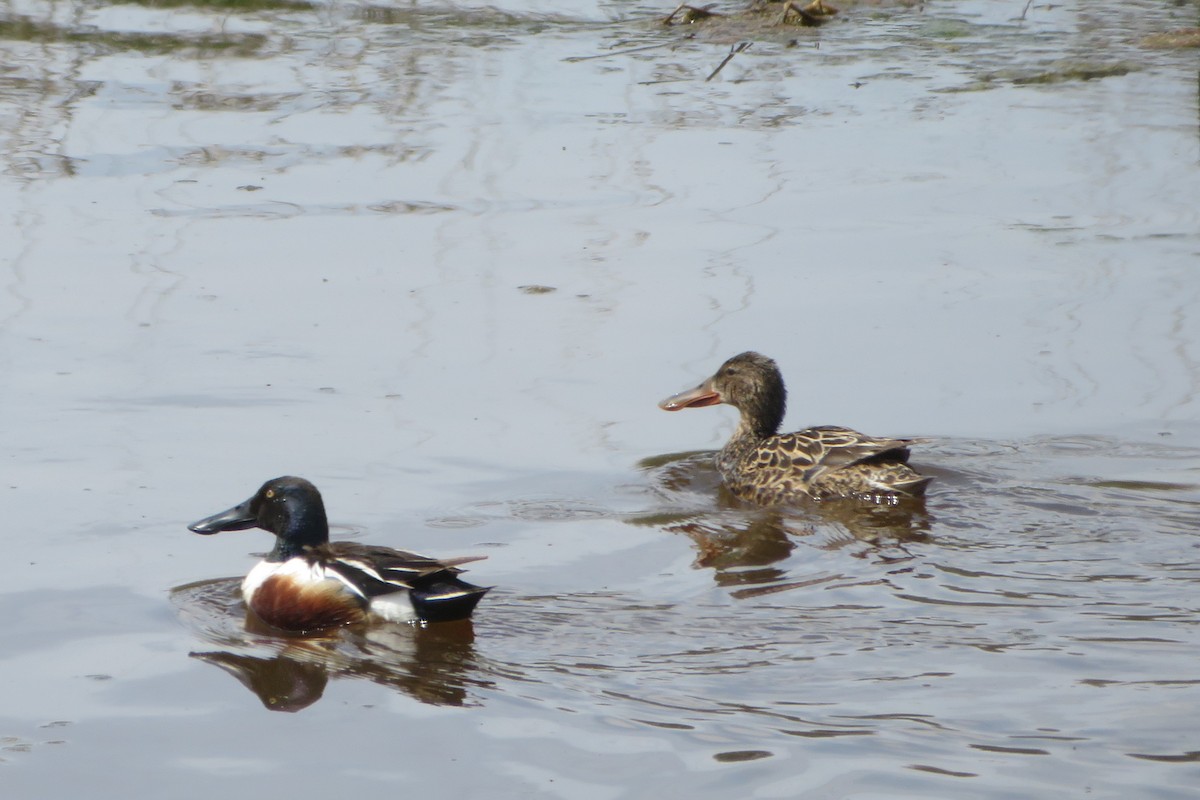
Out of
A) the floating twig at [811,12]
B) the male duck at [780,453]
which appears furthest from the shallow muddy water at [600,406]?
the floating twig at [811,12]

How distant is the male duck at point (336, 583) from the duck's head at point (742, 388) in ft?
7.41

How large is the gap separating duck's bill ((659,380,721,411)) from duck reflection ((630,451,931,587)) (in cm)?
23

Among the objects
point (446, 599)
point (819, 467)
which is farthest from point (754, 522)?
point (446, 599)

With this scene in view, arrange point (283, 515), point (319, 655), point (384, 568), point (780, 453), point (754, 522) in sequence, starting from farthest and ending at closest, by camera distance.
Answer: point (780, 453)
point (754, 522)
point (283, 515)
point (384, 568)
point (319, 655)

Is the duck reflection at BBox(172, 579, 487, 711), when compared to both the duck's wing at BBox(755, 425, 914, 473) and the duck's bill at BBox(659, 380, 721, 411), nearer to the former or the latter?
the duck's wing at BBox(755, 425, 914, 473)

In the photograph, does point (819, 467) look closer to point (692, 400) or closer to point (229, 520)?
point (692, 400)

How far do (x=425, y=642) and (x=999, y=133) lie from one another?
8.42m

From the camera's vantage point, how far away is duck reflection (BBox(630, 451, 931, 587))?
7051 millimetres

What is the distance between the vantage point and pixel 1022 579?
6.49 m

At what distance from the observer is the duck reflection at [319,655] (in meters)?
5.61

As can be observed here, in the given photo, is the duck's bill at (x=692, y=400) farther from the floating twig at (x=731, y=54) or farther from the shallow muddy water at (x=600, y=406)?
the floating twig at (x=731, y=54)

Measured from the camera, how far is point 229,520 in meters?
6.57

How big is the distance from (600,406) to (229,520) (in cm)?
216

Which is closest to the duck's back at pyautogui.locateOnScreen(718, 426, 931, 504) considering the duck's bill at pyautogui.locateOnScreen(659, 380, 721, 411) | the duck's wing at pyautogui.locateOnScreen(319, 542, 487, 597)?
the duck's bill at pyautogui.locateOnScreen(659, 380, 721, 411)
